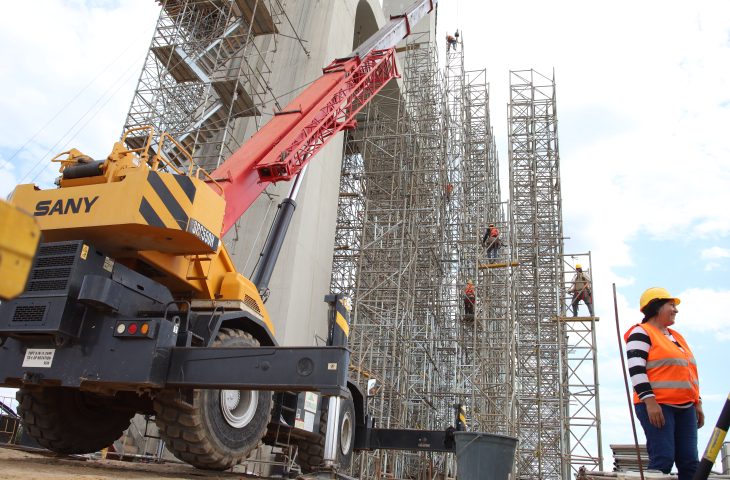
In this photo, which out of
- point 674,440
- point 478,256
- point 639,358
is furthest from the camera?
point 478,256

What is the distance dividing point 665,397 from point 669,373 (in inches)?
6.3

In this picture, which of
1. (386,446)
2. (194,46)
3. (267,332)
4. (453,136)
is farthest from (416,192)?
(267,332)

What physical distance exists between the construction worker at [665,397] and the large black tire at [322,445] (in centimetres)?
392

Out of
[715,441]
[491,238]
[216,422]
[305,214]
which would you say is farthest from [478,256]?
[715,441]

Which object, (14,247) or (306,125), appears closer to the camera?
(14,247)

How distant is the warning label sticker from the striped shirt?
4.33m

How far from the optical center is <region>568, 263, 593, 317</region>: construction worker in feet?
59.3

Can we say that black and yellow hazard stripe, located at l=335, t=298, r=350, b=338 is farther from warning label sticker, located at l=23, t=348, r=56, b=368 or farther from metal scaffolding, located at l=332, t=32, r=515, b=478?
metal scaffolding, located at l=332, t=32, r=515, b=478

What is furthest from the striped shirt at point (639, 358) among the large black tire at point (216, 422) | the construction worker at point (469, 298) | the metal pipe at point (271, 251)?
the construction worker at point (469, 298)

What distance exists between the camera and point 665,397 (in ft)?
12.8

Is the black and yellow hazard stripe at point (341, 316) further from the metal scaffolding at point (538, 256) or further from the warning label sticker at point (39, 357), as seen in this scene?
the metal scaffolding at point (538, 256)

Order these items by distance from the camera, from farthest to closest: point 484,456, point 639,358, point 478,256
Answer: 1. point 478,256
2. point 484,456
3. point 639,358

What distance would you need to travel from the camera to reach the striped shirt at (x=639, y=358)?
3.88 m

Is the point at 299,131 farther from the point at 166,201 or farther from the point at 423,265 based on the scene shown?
the point at 423,265
